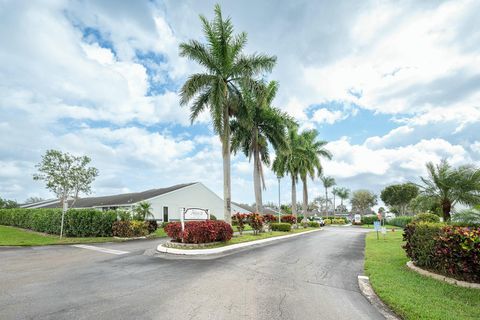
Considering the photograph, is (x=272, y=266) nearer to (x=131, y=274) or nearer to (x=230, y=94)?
(x=131, y=274)

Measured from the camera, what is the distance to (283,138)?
24.4m

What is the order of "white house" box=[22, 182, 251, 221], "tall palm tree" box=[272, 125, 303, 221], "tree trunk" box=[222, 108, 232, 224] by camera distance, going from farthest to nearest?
"white house" box=[22, 182, 251, 221], "tall palm tree" box=[272, 125, 303, 221], "tree trunk" box=[222, 108, 232, 224]

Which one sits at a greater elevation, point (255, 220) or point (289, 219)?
point (255, 220)

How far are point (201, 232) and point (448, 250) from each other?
9957mm

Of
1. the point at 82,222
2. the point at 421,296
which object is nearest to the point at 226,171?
the point at 82,222

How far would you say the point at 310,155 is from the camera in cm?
3525

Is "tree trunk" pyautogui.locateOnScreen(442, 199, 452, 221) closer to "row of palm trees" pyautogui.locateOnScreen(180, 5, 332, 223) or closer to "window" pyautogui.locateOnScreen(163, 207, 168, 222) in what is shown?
"row of palm trees" pyautogui.locateOnScreen(180, 5, 332, 223)

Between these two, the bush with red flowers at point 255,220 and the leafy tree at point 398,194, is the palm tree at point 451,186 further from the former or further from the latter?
the leafy tree at point 398,194

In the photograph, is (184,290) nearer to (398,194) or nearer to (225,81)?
(225,81)

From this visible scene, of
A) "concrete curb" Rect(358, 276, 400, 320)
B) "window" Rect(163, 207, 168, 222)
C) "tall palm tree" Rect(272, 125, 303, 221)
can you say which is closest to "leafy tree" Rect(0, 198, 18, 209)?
"window" Rect(163, 207, 168, 222)

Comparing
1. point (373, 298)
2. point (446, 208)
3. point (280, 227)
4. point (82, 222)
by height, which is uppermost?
point (446, 208)

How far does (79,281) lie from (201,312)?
4.32 metres

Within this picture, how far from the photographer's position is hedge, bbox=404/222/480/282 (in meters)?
6.98

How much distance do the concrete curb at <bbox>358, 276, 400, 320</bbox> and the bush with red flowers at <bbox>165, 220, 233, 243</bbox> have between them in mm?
7892
